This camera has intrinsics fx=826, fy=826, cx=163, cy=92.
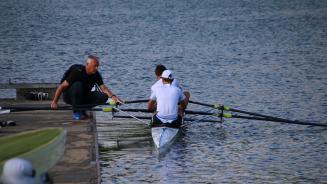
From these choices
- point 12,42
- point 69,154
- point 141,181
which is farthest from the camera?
point 12,42

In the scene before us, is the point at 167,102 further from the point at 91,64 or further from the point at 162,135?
the point at 91,64

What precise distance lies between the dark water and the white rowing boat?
1.11 ft

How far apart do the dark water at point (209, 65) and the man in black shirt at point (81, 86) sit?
1746 millimetres

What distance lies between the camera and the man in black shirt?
21141 mm

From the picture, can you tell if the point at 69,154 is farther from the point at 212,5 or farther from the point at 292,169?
the point at 212,5

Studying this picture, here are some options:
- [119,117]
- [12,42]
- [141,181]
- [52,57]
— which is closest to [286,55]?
[52,57]

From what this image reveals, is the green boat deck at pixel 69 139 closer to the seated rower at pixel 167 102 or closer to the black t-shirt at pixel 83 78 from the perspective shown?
the black t-shirt at pixel 83 78

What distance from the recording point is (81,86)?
21.3m

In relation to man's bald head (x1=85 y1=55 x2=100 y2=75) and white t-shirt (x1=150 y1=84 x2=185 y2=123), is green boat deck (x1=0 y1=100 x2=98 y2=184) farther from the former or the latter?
white t-shirt (x1=150 y1=84 x2=185 y2=123)

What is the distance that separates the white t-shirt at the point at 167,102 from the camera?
20.9 m

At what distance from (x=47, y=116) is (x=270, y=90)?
1584 centimetres

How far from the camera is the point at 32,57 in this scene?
51.5 m

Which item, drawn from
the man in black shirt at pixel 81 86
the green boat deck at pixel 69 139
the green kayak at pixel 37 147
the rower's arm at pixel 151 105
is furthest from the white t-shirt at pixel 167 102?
the green kayak at pixel 37 147

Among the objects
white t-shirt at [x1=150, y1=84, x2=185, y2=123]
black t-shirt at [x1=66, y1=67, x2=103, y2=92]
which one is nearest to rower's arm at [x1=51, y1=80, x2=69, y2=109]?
black t-shirt at [x1=66, y1=67, x2=103, y2=92]
